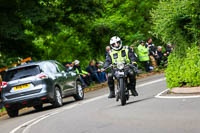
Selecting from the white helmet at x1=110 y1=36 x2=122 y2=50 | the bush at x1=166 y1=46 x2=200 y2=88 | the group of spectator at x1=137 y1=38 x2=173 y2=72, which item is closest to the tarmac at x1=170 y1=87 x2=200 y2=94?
the bush at x1=166 y1=46 x2=200 y2=88

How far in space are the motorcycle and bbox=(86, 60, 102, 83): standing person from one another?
14291 millimetres

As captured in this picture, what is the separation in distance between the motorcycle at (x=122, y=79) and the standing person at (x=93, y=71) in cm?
1429

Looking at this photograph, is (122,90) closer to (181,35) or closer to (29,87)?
(181,35)

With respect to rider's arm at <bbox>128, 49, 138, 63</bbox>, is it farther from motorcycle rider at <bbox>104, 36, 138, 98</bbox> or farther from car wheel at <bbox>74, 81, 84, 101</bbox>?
car wheel at <bbox>74, 81, 84, 101</bbox>

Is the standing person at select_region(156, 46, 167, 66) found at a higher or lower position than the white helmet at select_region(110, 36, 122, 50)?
lower

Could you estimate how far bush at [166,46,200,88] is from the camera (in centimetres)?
1457

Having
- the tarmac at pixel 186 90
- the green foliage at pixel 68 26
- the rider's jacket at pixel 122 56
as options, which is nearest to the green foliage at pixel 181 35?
the tarmac at pixel 186 90

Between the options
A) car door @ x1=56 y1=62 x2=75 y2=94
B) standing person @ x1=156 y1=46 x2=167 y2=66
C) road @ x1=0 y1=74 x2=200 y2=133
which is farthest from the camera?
standing person @ x1=156 y1=46 x2=167 y2=66

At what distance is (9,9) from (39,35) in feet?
12.7

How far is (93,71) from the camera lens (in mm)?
29516

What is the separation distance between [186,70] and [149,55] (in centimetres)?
1864

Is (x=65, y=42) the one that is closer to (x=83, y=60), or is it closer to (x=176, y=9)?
(x=83, y=60)

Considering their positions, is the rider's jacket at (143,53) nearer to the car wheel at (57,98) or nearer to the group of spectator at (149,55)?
the group of spectator at (149,55)

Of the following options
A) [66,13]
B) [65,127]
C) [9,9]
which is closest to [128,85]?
[65,127]
